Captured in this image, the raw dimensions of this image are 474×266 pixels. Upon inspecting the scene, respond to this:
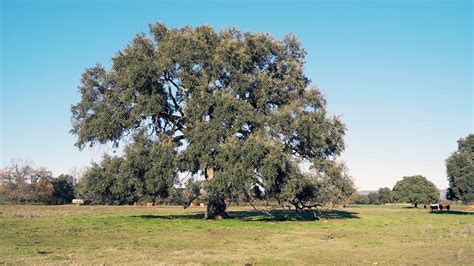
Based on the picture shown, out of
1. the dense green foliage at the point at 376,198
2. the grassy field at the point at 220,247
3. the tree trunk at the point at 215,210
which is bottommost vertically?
the grassy field at the point at 220,247

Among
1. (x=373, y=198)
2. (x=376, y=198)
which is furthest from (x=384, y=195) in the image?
(x=373, y=198)

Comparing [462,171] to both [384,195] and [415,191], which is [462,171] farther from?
[384,195]

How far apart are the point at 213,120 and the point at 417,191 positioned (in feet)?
256

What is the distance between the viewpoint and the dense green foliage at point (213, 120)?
3953cm

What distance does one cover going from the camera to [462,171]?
67438 mm

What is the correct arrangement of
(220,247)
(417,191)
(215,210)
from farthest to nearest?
1. (417,191)
2. (215,210)
3. (220,247)

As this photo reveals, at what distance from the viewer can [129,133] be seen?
148 feet

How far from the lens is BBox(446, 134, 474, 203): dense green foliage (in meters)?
65.9

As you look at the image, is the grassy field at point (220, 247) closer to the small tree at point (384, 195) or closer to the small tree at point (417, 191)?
the small tree at point (417, 191)

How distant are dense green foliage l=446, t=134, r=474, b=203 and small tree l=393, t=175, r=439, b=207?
31308mm

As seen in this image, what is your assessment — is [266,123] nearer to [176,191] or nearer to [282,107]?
[282,107]

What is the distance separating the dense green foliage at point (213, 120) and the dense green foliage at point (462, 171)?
32116 millimetres

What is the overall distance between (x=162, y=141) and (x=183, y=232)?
1348 centimetres

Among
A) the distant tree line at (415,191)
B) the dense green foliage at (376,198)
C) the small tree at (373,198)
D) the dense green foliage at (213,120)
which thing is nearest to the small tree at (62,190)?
the dense green foliage at (213,120)
